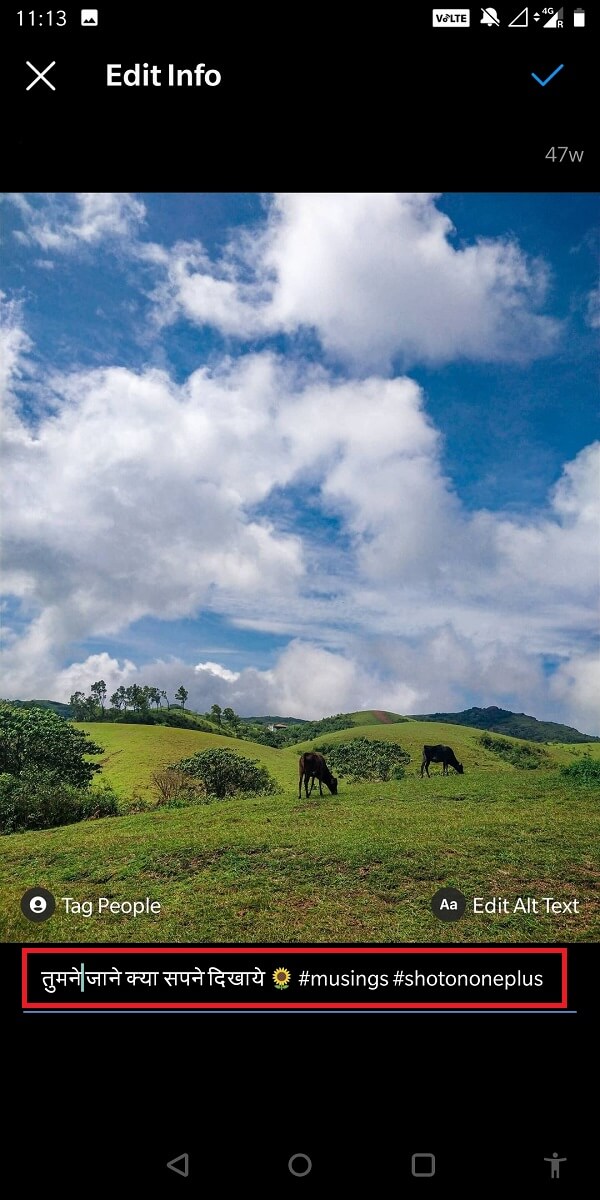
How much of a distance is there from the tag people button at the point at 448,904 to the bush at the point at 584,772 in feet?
34.8

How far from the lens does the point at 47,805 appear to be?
33.4ft

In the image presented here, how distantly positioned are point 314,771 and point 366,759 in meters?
2.73

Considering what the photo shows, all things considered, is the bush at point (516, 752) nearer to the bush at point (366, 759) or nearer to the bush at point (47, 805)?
the bush at point (366, 759)

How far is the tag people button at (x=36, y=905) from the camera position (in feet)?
10.4
